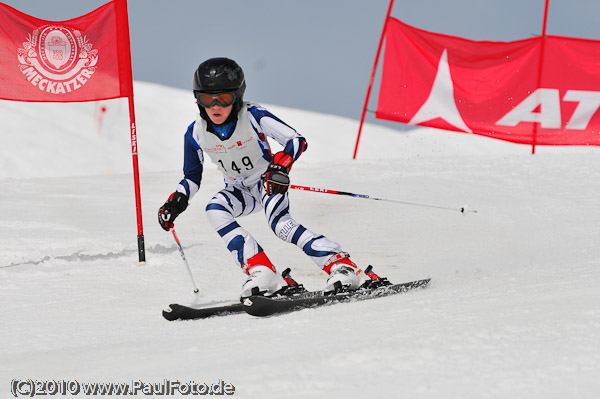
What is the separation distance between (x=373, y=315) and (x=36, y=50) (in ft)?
13.3

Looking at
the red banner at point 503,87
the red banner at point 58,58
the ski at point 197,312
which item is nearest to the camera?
the ski at point 197,312

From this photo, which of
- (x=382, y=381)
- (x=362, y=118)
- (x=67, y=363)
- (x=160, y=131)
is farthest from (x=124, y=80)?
(x=160, y=131)

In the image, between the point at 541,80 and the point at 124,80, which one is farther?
the point at 541,80

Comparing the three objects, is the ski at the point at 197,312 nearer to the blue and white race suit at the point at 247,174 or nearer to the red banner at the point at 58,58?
the blue and white race suit at the point at 247,174

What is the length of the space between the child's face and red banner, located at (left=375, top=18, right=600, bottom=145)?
22.2 feet

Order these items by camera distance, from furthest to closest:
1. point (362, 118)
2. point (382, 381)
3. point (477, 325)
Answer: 1. point (362, 118)
2. point (477, 325)
3. point (382, 381)

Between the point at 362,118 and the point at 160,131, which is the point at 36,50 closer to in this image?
the point at 362,118

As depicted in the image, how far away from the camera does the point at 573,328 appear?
92.2 inches

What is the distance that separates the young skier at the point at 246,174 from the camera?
3.94 meters

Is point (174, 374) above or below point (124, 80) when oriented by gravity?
below

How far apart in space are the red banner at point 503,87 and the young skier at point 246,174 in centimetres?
654

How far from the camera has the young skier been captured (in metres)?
3.94

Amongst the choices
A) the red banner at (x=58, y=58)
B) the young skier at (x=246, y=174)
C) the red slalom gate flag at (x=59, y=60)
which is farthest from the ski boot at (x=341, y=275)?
the red banner at (x=58, y=58)

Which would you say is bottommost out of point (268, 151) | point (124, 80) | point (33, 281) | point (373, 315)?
point (33, 281)
